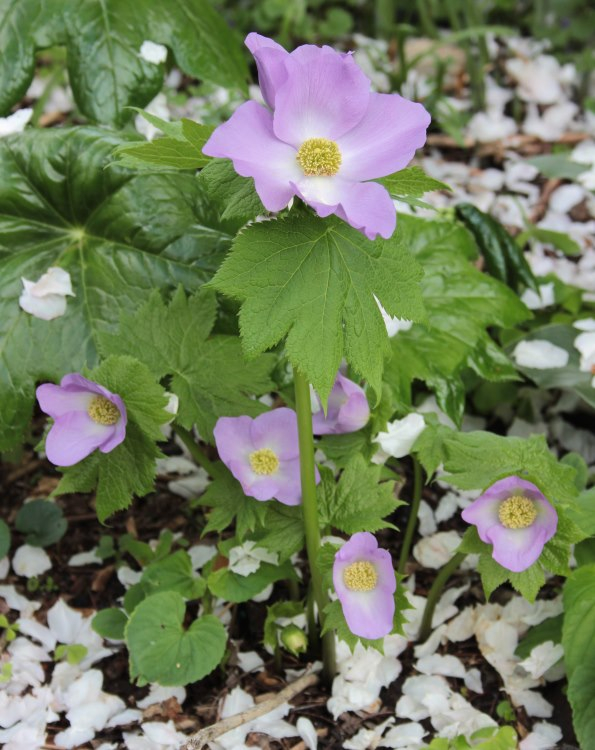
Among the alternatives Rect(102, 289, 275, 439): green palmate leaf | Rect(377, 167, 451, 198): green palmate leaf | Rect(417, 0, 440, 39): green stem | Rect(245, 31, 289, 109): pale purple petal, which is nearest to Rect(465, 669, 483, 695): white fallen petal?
Rect(102, 289, 275, 439): green palmate leaf

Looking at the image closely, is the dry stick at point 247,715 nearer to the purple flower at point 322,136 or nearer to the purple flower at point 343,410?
the purple flower at point 343,410

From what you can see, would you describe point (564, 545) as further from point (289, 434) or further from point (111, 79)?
point (111, 79)

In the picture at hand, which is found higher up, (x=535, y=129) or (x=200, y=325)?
(x=200, y=325)

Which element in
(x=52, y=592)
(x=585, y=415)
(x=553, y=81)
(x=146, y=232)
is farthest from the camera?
(x=553, y=81)

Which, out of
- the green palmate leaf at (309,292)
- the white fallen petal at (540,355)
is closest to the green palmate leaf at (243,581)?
the green palmate leaf at (309,292)

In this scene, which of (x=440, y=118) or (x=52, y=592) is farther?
(x=440, y=118)

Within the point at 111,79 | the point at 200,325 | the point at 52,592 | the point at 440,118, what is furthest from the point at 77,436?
the point at 440,118
